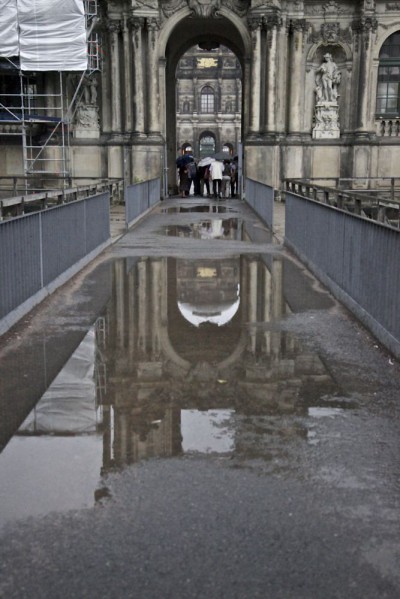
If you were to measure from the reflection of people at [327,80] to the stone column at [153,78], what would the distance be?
22.3 ft

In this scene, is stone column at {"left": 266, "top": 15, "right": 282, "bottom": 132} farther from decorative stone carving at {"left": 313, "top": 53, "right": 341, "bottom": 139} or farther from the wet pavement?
the wet pavement

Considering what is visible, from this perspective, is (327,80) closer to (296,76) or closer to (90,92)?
(296,76)

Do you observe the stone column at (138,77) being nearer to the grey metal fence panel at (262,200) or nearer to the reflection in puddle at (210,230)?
the grey metal fence panel at (262,200)

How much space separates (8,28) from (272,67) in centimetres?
1033

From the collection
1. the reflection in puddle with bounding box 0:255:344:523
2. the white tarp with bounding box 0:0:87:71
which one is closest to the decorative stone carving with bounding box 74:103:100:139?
the white tarp with bounding box 0:0:87:71

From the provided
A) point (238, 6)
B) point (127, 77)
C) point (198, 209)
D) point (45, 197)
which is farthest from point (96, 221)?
point (238, 6)

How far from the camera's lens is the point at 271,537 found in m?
3.94

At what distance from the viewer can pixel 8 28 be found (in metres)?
28.6

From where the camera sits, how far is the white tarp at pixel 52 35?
28.8 m

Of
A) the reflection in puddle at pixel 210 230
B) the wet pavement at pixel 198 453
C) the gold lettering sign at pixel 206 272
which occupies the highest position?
the reflection in puddle at pixel 210 230

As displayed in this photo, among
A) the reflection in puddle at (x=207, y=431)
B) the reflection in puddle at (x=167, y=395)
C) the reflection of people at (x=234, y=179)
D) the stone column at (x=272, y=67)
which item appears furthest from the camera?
the reflection of people at (x=234, y=179)

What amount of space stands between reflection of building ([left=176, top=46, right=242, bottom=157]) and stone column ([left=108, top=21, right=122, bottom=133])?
215 feet

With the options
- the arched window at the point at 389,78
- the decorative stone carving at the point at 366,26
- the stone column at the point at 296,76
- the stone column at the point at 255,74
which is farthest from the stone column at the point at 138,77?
the arched window at the point at 389,78

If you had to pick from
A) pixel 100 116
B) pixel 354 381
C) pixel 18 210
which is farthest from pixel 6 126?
pixel 354 381
